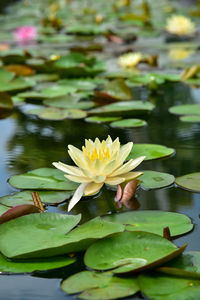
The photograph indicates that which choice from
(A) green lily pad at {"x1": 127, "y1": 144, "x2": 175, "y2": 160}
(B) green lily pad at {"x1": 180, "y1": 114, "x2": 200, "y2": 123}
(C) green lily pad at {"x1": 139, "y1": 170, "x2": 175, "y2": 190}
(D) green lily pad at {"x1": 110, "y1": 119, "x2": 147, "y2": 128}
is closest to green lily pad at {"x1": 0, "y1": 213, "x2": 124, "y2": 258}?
(C) green lily pad at {"x1": 139, "y1": 170, "x2": 175, "y2": 190}

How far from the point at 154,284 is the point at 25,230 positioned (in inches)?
12.5

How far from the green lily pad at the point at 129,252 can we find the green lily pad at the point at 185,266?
0.7 inches

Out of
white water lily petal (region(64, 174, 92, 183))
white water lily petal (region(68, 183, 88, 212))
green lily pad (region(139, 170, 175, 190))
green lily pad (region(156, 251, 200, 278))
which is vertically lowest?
green lily pad (region(139, 170, 175, 190))

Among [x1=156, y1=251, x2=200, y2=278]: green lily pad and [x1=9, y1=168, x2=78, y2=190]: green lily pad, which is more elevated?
[x1=9, y1=168, x2=78, y2=190]: green lily pad

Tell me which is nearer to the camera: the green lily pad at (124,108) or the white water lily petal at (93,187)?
the white water lily petal at (93,187)

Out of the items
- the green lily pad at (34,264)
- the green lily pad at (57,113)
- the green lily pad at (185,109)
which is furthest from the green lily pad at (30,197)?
the green lily pad at (185,109)

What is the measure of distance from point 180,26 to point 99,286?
3483 mm

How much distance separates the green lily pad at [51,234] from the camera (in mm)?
950

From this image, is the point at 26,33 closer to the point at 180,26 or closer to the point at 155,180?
the point at 180,26

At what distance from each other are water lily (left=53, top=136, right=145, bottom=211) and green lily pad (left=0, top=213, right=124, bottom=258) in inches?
2.3

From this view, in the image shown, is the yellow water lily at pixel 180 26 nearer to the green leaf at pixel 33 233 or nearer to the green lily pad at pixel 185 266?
the green leaf at pixel 33 233

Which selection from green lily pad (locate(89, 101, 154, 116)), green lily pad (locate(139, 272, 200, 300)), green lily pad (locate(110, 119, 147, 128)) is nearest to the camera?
green lily pad (locate(139, 272, 200, 300))

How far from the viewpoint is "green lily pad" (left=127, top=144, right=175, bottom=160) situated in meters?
1.52

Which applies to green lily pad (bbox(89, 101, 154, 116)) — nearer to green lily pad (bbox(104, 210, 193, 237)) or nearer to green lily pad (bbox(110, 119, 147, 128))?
green lily pad (bbox(110, 119, 147, 128))
